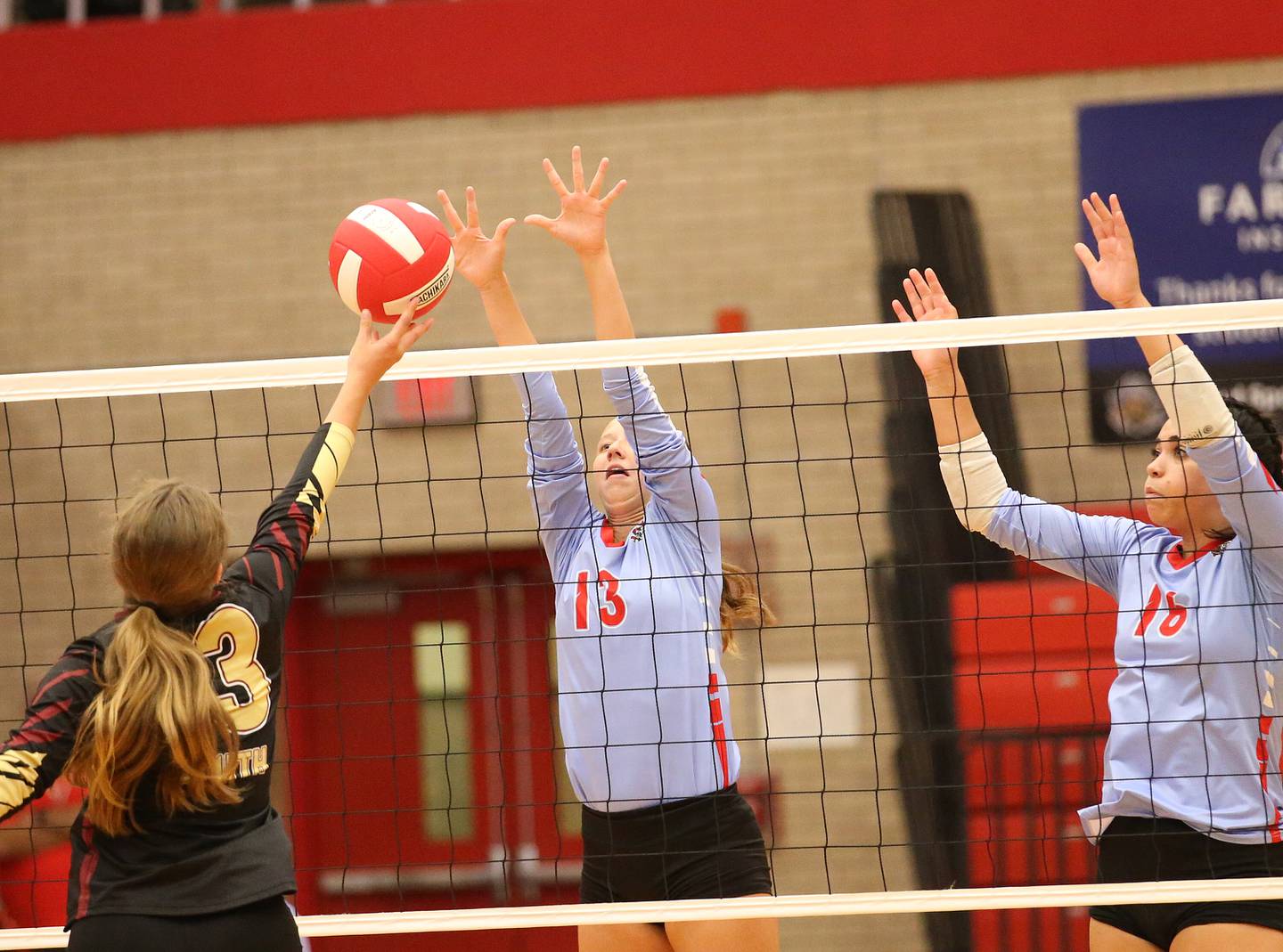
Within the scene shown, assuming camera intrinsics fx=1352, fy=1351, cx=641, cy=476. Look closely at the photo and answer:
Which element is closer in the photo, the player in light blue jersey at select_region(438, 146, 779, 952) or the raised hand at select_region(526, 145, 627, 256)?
the player in light blue jersey at select_region(438, 146, 779, 952)

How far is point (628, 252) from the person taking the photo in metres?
7.40

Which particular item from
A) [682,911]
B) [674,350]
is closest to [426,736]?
[682,911]

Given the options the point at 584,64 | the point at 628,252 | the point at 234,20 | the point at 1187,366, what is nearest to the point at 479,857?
the point at 628,252

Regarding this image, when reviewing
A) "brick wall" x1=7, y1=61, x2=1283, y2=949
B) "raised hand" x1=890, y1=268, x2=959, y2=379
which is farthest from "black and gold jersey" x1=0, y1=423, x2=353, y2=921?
"brick wall" x1=7, y1=61, x2=1283, y2=949

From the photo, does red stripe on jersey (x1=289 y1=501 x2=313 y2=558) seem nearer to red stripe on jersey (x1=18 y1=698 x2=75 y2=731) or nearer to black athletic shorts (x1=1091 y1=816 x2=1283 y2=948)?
red stripe on jersey (x1=18 y1=698 x2=75 y2=731)

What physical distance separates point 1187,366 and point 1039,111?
447cm

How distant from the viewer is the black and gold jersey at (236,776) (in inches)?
96.0

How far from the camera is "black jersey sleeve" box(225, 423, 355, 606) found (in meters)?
2.69

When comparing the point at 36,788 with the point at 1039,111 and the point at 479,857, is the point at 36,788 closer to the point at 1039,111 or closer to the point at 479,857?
the point at 479,857

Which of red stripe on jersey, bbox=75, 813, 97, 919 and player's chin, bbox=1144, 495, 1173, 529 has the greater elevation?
player's chin, bbox=1144, 495, 1173, 529

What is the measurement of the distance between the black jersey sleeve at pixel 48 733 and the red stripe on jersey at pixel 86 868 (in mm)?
154

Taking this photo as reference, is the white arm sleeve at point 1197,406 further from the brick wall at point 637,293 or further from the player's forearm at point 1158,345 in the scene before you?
the brick wall at point 637,293

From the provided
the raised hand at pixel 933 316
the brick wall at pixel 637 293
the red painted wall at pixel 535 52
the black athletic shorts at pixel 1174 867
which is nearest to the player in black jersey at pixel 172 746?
the raised hand at pixel 933 316

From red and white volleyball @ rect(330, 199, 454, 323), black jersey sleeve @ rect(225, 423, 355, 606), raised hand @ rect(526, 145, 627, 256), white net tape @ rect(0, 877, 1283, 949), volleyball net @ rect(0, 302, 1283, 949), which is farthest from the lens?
volleyball net @ rect(0, 302, 1283, 949)
